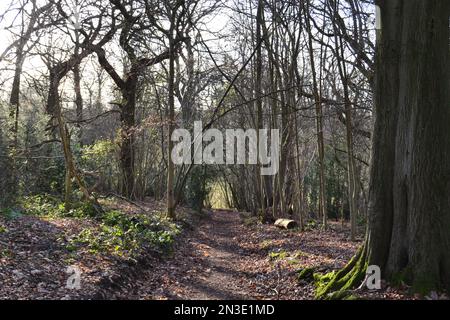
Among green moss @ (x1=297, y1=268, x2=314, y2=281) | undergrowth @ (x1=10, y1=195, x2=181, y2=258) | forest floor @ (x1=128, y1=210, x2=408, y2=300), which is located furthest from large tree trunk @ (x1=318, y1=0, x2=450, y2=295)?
undergrowth @ (x1=10, y1=195, x2=181, y2=258)

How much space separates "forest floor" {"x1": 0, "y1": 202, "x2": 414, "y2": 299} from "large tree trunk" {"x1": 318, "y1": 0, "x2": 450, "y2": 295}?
54 cm

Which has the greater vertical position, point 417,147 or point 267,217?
point 417,147

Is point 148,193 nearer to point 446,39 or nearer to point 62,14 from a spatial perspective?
point 62,14

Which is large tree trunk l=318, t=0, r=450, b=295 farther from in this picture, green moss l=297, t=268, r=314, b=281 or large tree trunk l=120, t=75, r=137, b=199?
large tree trunk l=120, t=75, r=137, b=199

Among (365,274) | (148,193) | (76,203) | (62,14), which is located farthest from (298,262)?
(148,193)

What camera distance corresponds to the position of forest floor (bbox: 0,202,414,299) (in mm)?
5652

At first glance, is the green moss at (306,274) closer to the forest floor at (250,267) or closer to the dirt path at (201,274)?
the forest floor at (250,267)

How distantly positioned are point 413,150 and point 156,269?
17.0ft

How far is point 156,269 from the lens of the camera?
26.8 ft

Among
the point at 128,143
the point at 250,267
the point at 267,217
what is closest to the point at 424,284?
the point at 250,267

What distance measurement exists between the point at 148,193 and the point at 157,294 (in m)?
25.1

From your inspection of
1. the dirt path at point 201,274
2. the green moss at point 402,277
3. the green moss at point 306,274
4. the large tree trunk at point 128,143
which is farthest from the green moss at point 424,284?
the large tree trunk at point 128,143

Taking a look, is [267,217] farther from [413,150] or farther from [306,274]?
[413,150]

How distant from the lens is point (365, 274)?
18.4ft
